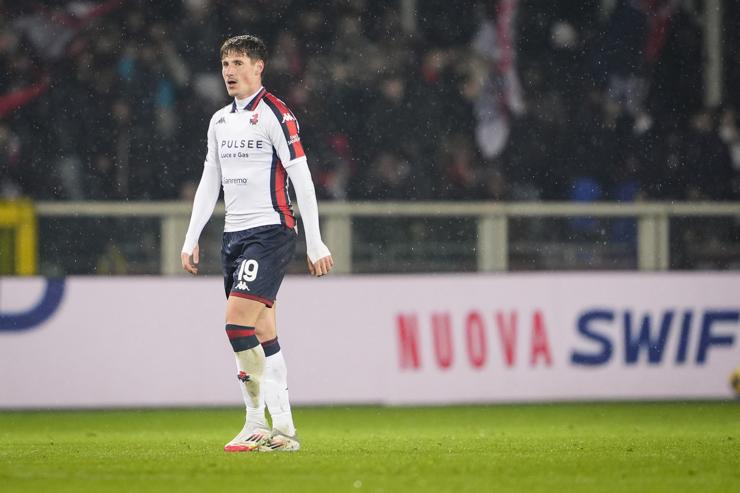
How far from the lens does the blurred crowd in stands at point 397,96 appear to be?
40.0 ft

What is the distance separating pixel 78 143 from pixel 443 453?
6.44 meters

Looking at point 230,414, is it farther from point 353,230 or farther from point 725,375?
point 725,375

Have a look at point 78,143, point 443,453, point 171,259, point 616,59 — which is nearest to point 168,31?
point 78,143

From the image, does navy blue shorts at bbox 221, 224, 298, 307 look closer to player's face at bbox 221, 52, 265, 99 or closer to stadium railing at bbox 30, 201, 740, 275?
player's face at bbox 221, 52, 265, 99

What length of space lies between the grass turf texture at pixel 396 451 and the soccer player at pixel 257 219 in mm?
312

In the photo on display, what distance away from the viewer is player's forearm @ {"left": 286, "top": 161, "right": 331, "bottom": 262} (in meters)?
6.52

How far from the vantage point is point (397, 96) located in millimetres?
12602

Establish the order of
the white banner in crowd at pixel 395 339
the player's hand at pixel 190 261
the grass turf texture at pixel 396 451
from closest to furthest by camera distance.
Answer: the grass turf texture at pixel 396 451, the player's hand at pixel 190 261, the white banner in crowd at pixel 395 339

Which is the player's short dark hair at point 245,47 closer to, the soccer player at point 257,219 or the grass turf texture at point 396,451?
the soccer player at point 257,219

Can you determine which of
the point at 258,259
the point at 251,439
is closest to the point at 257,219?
the point at 258,259

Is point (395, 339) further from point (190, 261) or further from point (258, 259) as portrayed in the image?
point (258, 259)

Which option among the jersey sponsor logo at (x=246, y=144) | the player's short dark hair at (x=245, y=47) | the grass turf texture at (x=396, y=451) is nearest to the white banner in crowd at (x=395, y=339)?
the grass turf texture at (x=396, y=451)

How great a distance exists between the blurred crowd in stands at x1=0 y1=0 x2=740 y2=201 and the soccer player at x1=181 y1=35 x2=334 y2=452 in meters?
5.38

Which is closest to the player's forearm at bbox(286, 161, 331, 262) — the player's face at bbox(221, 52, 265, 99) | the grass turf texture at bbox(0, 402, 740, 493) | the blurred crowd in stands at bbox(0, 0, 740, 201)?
the player's face at bbox(221, 52, 265, 99)
